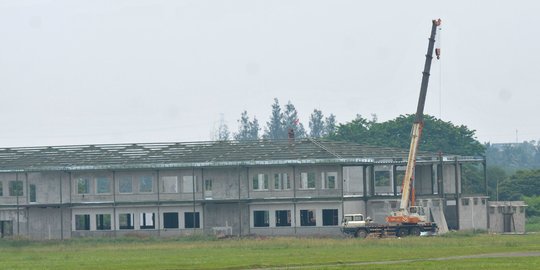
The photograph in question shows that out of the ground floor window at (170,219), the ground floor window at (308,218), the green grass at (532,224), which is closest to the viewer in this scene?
the ground floor window at (308,218)

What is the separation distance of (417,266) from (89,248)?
3284cm

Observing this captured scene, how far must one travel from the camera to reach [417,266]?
55.2m

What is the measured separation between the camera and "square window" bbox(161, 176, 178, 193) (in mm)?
103562

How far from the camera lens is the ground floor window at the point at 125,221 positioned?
103 metres

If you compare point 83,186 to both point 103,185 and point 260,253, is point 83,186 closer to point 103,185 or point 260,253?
point 103,185

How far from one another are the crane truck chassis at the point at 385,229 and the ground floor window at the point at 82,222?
71.6ft

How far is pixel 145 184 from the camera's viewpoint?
342 feet

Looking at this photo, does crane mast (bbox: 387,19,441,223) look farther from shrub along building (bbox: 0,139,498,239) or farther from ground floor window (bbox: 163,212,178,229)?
ground floor window (bbox: 163,212,178,229)

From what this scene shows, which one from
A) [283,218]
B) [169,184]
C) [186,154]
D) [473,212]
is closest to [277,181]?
[283,218]

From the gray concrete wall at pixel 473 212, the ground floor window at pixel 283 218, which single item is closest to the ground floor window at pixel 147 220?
the ground floor window at pixel 283 218

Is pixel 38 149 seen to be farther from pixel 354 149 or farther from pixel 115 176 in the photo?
pixel 354 149

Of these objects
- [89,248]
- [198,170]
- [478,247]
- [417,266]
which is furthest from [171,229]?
[417,266]

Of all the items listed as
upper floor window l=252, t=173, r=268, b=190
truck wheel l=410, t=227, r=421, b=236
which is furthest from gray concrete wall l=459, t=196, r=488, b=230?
upper floor window l=252, t=173, r=268, b=190

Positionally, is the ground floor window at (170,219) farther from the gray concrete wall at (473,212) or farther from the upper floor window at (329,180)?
the gray concrete wall at (473,212)
